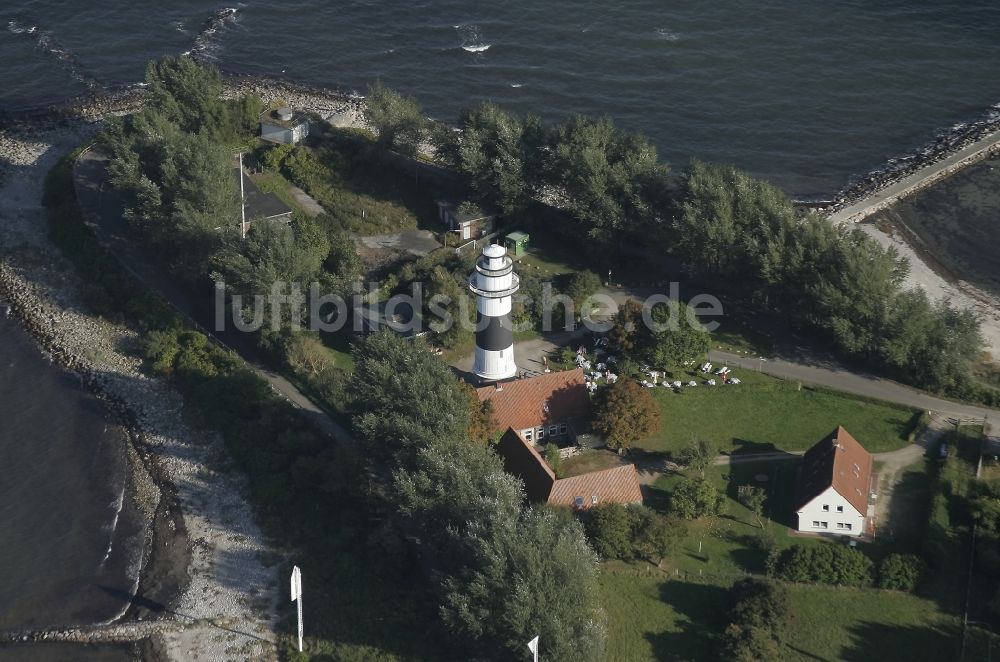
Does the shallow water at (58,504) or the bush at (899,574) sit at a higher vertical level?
the bush at (899,574)

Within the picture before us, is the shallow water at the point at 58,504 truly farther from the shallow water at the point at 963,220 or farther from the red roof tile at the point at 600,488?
the shallow water at the point at 963,220

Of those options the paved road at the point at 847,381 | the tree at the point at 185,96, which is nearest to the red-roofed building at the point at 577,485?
the paved road at the point at 847,381

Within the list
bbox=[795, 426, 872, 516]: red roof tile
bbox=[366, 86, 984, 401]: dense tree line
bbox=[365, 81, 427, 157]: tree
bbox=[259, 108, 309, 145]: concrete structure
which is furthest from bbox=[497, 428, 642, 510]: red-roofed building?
bbox=[259, 108, 309, 145]: concrete structure

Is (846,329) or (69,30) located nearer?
(846,329)

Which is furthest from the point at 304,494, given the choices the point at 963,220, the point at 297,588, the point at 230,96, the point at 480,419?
the point at 963,220

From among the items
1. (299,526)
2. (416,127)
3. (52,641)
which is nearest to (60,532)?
(52,641)

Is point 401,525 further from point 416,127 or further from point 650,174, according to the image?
point 416,127
